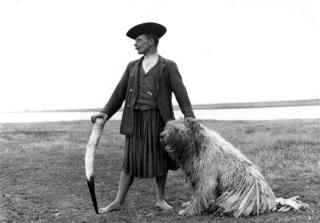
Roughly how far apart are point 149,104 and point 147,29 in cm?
107

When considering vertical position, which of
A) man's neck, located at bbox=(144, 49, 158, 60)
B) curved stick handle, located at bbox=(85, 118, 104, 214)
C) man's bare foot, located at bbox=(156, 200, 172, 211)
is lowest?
man's bare foot, located at bbox=(156, 200, 172, 211)

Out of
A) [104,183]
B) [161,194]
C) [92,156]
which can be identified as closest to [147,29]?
[92,156]

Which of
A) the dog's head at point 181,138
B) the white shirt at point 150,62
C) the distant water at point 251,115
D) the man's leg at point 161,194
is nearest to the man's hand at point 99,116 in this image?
the white shirt at point 150,62

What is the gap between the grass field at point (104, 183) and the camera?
6.18 meters

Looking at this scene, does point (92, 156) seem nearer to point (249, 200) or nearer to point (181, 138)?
point (181, 138)

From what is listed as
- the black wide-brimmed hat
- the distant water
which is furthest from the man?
the distant water

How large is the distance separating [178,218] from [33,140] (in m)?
12.3

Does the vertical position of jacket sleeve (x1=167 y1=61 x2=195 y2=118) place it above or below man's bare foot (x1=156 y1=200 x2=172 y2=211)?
above

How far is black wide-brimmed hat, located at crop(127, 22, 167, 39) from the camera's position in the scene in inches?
244

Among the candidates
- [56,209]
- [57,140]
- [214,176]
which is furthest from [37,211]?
[57,140]

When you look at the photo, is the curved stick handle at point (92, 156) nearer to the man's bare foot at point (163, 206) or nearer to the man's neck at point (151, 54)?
the man's bare foot at point (163, 206)

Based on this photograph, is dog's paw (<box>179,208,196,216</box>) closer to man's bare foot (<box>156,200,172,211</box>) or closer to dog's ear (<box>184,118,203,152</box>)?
man's bare foot (<box>156,200,172,211</box>)

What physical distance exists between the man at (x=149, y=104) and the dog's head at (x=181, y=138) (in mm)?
320

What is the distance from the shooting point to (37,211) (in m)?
6.62
